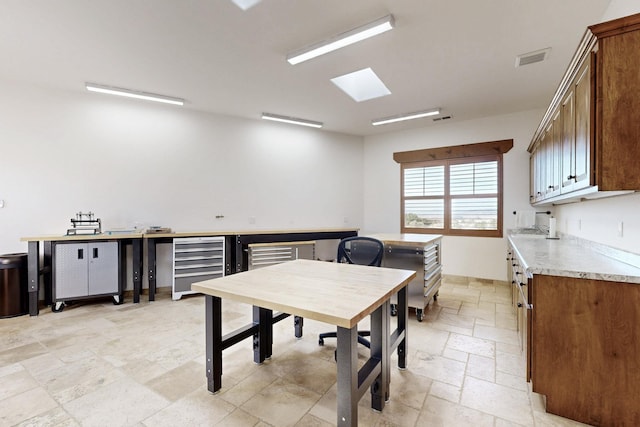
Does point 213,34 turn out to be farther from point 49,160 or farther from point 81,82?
point 49,160

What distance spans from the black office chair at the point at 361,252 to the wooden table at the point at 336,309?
15.4 inches

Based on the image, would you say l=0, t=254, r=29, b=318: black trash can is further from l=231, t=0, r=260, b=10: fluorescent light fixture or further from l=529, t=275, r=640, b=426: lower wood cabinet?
l=529, t=275, r=640, b=426: lower wood cabinet

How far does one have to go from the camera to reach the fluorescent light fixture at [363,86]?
159 inches

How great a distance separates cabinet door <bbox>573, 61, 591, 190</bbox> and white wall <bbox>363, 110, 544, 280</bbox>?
11.0ft

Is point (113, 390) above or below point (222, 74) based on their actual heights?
below

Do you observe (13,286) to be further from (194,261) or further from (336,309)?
(336,309)

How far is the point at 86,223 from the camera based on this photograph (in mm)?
4074

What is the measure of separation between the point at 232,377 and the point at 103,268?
2943 millimetres

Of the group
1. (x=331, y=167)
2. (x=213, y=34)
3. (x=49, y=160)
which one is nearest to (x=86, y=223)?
(x=49, y=160)

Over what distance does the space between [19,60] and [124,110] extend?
125cm

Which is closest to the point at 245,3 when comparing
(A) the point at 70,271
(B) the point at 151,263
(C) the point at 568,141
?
(C) the point at 568,141

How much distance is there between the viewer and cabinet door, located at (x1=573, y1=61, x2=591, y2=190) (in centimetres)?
167

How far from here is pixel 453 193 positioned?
18.0 ft

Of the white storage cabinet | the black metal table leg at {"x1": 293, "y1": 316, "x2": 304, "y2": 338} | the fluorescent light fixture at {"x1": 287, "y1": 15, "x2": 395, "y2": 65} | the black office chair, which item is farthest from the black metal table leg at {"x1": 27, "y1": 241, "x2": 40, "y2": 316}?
the fluorescent light fixture at {"x1": 287, "y1": 15, "x2": 395, "y2": 65}
